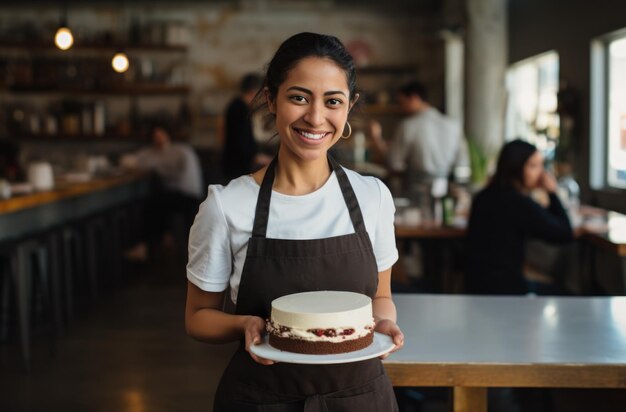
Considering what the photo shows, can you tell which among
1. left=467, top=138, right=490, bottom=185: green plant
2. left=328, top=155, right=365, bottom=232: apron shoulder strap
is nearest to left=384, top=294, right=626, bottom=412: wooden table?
left=328, top=155, right=365, bottom=232: apron shoulder strap

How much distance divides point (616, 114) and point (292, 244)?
5.63m

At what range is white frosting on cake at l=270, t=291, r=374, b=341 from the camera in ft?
5.19

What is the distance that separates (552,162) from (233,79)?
507 cm

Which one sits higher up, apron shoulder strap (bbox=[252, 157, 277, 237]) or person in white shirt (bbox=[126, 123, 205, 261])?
apron shoulder strap (bbox=[252, 157, 277, 237])

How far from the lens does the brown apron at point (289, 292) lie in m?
1.70

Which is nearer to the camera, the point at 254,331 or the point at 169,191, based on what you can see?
the point at 254,331

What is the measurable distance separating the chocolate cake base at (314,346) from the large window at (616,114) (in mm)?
5376

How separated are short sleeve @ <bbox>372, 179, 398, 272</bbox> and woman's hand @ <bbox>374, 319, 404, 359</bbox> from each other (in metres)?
0.16

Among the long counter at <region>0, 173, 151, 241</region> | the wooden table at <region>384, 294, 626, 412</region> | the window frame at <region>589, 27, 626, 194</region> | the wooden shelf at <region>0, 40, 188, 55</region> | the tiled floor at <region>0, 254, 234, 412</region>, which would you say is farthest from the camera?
the wooden shelf at <region>0, 40, 188, 55</region>

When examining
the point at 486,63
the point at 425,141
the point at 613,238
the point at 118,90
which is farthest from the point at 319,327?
the point at 118,90

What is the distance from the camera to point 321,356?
1.55m

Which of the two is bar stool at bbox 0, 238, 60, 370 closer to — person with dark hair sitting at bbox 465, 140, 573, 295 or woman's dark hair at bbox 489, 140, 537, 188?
person with dark hair sitting at bbox 465, 140, 573, 295

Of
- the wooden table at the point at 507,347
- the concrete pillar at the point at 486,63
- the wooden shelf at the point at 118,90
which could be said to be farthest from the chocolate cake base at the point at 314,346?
the wooden shelf at the point at 118,90

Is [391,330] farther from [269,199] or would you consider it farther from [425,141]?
[425,141]
